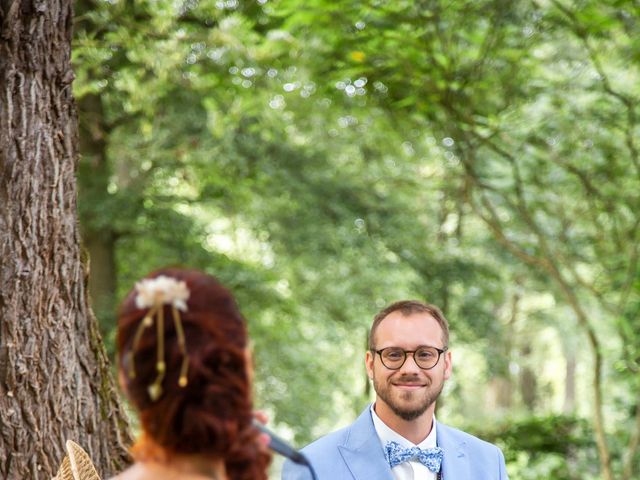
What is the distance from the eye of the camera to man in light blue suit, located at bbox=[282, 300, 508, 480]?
2986 mm

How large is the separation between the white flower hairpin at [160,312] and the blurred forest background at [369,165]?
4.29 metres

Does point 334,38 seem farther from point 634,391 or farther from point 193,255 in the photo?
point 634,391

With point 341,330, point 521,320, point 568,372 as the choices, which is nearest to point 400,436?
point 341,330

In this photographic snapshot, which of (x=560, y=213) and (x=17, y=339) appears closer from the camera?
(x=17, y=339)

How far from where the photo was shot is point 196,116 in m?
9.93

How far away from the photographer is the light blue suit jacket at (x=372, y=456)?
302 cm

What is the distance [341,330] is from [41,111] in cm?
975

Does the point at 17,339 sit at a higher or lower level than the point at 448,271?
lower

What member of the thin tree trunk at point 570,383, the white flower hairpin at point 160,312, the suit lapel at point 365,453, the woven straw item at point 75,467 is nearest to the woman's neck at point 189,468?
the white flower hairpin at point 160,312

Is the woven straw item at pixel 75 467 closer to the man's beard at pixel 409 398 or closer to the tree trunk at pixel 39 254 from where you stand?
the tree trunk at pixel 39 254

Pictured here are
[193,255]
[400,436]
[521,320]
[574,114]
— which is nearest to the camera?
[400,436]

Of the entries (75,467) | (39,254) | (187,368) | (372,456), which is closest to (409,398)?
(372,456)

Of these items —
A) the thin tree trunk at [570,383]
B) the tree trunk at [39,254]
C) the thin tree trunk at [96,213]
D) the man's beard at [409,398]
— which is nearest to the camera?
the man's beard at [409,398]

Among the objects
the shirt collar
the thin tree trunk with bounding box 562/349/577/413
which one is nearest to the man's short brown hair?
the shirt collar
